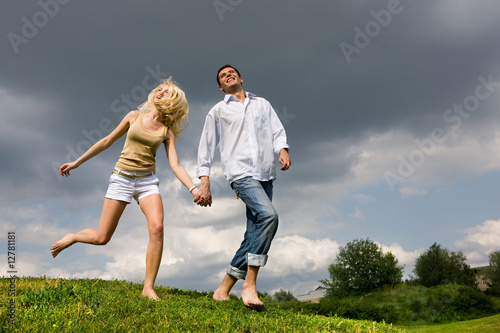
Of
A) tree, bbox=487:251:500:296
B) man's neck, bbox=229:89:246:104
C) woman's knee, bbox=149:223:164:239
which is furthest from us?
tree, bbox=487:251:500:296

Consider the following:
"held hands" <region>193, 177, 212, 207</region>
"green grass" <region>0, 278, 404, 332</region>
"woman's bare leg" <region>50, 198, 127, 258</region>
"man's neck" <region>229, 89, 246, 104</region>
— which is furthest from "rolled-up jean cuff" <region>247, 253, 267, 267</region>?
"man's neck" <region>229, 89, 246, 104</region>

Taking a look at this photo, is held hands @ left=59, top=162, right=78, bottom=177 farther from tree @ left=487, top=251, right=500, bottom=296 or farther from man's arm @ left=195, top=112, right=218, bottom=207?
tree @ left=487, top=251, right=500, bottom=296

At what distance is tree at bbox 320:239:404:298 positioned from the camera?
1619 inches

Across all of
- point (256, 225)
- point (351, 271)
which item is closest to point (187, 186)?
point (256, 225)

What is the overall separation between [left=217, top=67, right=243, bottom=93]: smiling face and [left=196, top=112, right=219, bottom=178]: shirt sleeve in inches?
21.8

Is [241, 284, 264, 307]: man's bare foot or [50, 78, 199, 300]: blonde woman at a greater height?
[50, 78, 199, 300]: blonde woman

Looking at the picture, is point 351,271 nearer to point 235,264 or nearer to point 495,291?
point 495,291

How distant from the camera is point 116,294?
598 cm

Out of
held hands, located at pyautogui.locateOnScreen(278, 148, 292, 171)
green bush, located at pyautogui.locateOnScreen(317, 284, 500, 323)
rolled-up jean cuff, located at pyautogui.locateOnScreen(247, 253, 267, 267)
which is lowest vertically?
green bush, located at pyautogui.locateOnScreen(317, 284, 500, 323)

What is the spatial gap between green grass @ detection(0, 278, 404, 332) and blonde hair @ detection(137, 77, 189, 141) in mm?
2733

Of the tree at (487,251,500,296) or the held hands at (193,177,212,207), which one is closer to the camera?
the held hands at (193,177,212,207)

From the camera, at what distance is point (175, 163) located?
20.8ft

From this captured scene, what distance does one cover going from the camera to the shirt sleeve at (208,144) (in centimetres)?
623

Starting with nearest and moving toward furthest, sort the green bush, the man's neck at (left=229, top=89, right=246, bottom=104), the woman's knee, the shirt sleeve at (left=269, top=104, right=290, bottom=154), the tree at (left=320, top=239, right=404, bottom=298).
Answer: the woman's knee, the shirt sleeve at (left=269, top=104, right=290, bottom=154), the man's neck at (left=229, top=89, right=246, bottom=104), the green bush, the tree at (left=320, top=239, right=404, bottom=298)
